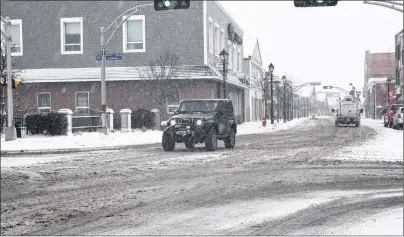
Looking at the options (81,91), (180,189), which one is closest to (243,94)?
(81,91)

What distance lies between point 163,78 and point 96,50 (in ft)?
24.5

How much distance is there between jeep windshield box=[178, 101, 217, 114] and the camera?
60.1 feet

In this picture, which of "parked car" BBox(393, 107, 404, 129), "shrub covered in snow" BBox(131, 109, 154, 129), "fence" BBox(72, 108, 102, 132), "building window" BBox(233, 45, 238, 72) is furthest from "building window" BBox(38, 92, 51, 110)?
"parked car" BBox(393, 107, 404, 129)

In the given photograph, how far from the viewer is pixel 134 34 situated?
3906 cm

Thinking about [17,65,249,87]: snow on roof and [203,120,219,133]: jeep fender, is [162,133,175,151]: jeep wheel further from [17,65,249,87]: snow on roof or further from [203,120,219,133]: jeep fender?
[17,65,249,87]: snow on roof

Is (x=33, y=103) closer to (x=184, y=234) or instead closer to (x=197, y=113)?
(x=197, y=113)

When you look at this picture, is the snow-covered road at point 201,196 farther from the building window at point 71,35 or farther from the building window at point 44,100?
the building window at point 71,35

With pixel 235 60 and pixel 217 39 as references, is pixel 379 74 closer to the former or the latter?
pixel 235 60

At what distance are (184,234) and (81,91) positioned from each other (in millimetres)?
34471

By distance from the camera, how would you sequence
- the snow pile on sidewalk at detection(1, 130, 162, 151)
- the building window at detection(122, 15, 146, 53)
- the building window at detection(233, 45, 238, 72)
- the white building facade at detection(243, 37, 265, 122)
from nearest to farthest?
1. the snow pile on sidewalk at detection(1, 130, 162, 151)
2. the building window at detection(122, 15, 146, 53)
3. the building window at detection(233, 45, 238, 72)
4. the white building facade at detection(243, 37, 265, 122)

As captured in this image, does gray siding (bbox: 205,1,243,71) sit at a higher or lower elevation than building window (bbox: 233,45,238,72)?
higher

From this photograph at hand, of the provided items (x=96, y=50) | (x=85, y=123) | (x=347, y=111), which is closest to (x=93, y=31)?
(x=96, y=50)

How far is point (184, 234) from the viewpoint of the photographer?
6.14 metres

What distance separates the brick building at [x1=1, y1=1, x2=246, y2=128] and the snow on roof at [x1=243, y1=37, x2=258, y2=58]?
19.3m
